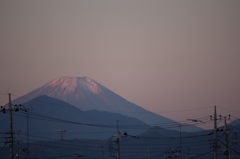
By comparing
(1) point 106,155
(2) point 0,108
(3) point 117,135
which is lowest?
(1) point 106,155

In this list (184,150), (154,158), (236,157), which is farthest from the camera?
(184,150)

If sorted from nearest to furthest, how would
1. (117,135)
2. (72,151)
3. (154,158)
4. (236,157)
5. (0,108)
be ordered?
(0,108), (117,135), (236,157), (154,158), (72,151)

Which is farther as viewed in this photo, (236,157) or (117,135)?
(236,157)

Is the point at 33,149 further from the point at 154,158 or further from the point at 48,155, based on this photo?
the point at 154,158

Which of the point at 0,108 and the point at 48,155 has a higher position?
the point at 0,108

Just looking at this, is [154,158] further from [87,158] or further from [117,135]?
[117,135]

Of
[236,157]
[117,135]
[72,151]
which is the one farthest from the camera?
[72,151]

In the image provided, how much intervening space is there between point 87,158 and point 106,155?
14.4m

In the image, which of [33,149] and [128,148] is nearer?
[33,149]

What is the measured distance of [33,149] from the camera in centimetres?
18125

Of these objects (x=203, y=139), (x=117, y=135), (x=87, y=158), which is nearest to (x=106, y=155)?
(x=87, y=158)

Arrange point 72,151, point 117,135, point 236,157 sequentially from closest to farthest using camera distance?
1. point 117,135
2. point 236,157
3. point 72,151

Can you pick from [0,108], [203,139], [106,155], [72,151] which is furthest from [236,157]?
[0,108]

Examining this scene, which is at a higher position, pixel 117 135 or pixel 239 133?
pixel 117 135
